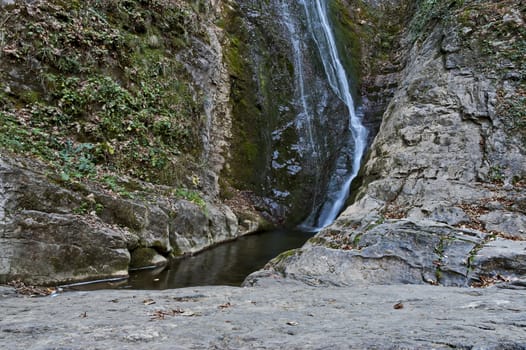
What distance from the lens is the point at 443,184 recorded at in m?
8.01

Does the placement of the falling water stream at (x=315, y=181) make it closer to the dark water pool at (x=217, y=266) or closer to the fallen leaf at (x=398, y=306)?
the dark water pool at (x=217, y=266)

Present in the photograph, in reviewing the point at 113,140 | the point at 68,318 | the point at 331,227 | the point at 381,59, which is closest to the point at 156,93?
the point at 113,140

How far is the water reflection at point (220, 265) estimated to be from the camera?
682 cm

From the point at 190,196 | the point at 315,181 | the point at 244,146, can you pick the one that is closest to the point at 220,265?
the point at 190,196

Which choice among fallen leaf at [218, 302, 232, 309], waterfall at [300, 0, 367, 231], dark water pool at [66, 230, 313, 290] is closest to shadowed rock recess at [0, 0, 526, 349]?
fallen leaf at [218, 302, 232, 309]

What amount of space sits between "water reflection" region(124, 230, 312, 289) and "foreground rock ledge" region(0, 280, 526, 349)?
7.57 ft

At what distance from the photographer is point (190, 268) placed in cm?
784

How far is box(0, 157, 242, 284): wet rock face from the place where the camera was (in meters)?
5.75

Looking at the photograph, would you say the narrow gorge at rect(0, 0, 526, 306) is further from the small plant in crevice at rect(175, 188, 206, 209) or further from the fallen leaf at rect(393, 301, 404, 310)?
the fallen leaf at rect(393, 301, 404, 310)

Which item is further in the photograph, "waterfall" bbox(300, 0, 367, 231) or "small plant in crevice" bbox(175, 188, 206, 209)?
"waterfall" bbox(300, 0, 367, 231)

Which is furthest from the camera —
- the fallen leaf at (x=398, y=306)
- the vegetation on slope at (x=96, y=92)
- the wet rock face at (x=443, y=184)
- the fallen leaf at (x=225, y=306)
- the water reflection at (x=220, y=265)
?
the vegetation on slope at (x=96, y=92)

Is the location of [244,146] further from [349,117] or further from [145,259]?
[145,259]

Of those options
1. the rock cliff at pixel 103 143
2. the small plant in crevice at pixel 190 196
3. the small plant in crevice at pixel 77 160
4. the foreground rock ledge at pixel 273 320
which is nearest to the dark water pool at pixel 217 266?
the rock cliff at pixel 103 143

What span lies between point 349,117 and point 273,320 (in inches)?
574
